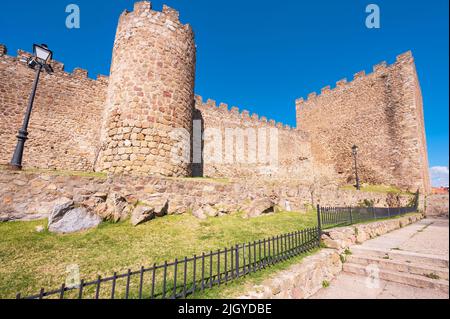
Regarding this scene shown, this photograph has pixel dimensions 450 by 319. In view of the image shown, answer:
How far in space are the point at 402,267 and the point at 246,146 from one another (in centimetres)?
1726

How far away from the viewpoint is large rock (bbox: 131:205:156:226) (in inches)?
247

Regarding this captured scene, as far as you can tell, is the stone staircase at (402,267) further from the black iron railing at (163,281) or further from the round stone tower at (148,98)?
the round stone tower at (148,98)

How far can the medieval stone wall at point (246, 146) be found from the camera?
1930cm

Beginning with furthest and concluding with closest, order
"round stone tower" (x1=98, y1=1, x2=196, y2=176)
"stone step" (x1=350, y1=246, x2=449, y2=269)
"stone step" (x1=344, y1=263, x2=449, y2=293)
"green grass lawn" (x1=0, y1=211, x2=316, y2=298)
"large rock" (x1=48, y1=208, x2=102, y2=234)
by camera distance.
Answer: "round stone tower" (x1=98, y1=1, x2=196, y2=176)
"large rock" (x1=48, y1=208, x2=102, y2=234)
"stone step" (x1=350, y1=246, x2=449, y2=269)
"stone step" (x1=344, y1=263, x2=449, y2=293)
"green grass lawn" (x1=0, y1=211, x2=316, y2=298)

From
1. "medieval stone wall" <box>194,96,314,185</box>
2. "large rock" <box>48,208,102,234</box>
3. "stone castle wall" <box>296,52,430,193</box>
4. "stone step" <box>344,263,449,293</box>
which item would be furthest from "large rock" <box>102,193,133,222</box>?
"stone castle wall" <box>296,52,430,193</box>

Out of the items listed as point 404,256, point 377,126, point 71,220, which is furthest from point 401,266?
point 377,126

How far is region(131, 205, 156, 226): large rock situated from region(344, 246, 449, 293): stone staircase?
5404 millimetres

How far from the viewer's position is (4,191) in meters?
5.33

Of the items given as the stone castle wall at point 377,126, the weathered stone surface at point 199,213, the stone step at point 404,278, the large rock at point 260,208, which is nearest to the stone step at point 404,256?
the stone step at point 404,278

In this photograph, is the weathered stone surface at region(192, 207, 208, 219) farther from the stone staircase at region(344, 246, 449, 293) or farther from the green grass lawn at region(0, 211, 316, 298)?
the stone staircase at region(344, 246, 449, 293)

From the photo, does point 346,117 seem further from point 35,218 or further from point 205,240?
point 35,218

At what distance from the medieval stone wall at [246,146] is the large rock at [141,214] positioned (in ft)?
37.6

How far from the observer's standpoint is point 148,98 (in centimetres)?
925
